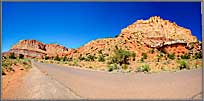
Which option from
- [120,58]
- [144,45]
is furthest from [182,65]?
[144,45]

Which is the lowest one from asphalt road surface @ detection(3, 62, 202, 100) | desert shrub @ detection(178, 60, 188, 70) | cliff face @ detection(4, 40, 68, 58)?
asphalt road surface @ detection(3, 62, 202, 100)

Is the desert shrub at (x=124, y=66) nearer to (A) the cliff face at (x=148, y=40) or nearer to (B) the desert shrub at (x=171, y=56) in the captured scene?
(A) the cliff face at (x=148, y=40)

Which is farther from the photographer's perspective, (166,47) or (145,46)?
(145,46)

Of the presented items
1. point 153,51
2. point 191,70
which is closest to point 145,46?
point 153,51

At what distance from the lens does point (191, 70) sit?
9484 millimetres

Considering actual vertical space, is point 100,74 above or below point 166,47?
below

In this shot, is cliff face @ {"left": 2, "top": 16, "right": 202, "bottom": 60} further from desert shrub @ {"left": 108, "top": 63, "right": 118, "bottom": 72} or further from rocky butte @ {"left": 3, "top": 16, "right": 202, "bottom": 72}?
desert shrub @ {"left": 108, "top": 63, "right": 118, "bottom": 72}

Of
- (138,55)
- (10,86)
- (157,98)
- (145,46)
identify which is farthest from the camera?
(145,46)

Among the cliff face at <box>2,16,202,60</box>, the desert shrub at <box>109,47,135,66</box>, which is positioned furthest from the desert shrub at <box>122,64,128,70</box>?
the cliff face at <box>2,16,202,60</box>

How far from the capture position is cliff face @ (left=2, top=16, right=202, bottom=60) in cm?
1045

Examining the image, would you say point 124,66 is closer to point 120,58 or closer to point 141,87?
point 120,58

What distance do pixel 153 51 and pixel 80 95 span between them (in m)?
7.68

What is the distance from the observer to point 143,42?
16.5 meters

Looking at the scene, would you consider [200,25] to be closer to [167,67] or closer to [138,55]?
[167,67]
